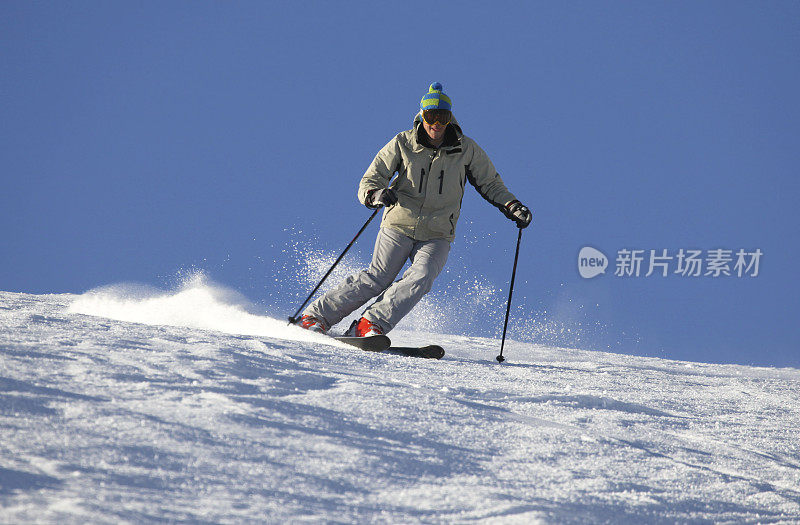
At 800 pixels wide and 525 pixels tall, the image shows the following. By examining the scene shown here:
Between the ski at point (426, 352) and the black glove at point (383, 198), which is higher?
the black glove at point (383, 198)

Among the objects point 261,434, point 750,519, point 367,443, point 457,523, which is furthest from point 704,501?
point 261,434

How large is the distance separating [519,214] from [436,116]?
3.02 feet

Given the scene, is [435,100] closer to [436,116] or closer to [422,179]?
[436,116]

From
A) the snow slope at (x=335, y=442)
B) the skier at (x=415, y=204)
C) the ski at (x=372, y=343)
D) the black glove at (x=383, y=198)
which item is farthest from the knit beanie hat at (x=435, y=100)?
the snow slope at (x=335, y=442)

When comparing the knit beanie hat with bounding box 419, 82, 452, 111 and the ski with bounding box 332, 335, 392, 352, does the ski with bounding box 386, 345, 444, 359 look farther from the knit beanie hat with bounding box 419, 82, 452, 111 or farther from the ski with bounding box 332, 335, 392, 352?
the knit beanie hat with bounding box 419, 82, 452, 111

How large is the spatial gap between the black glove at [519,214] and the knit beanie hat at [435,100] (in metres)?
0.84

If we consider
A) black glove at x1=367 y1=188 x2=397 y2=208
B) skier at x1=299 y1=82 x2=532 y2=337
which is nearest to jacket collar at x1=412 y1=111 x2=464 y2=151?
skier at x1=299 y1=82 x2=532 y2=337

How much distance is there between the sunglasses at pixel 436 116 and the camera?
4.70 meters

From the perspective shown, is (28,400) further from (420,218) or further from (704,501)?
(420,218)

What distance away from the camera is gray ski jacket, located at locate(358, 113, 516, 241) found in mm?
4766

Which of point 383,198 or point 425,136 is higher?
point 425,136

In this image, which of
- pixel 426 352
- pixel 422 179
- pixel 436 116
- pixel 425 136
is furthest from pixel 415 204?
pixel 426 352

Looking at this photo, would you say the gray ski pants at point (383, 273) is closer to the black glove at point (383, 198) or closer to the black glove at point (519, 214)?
the black glove at point (383, 198)

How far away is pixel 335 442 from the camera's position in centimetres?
199
